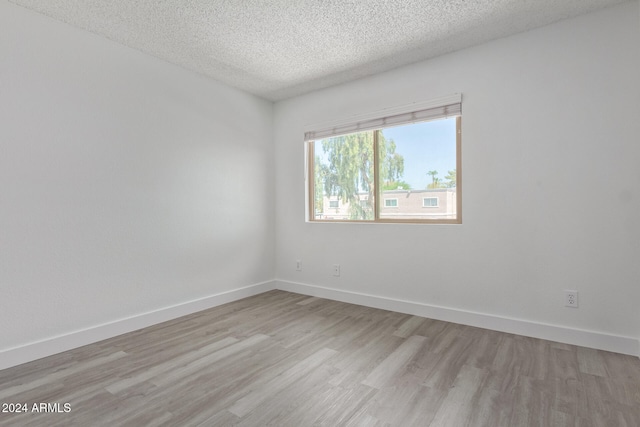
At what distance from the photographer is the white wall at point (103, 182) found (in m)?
2.23

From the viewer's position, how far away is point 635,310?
225 centimetres

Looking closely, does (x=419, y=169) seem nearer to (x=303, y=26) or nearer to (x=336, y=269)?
(x=336, y=269)

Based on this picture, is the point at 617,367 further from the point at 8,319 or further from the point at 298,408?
the point at 8,319

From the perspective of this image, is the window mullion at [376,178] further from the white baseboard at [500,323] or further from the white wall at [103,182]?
the white wall at [103,182]

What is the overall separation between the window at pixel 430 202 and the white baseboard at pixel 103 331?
91.1 inches

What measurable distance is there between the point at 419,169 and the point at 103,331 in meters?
3.16

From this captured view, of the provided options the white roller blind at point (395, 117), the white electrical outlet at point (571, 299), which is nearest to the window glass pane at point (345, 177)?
the white roller blind at point (395, 117)

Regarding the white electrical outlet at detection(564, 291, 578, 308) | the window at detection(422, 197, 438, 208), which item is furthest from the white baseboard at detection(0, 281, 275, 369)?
the white electrical outlet at detection(564, 291, 578, 308)

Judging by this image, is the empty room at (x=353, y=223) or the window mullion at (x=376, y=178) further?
the window mullion at (x=376, y=178)

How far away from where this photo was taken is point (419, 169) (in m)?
3.21

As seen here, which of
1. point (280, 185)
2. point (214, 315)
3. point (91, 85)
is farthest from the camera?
point (280, 185)

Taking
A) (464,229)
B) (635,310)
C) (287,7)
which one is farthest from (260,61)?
(635,310)

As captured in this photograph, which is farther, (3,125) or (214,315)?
(214,315)

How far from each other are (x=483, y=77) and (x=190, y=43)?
2.56 m
